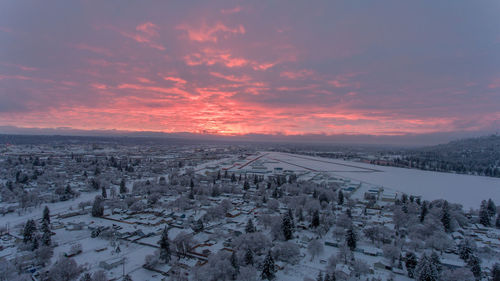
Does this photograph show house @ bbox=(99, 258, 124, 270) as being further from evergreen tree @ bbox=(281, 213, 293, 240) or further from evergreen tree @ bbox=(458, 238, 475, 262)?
evergreen tree @ bbox=(458, 238, 475, 262)

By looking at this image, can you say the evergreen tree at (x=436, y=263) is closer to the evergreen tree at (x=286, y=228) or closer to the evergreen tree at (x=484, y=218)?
the evergreen tree at (x=286, y=228)

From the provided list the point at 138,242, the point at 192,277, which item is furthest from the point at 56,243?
the point at 192,277

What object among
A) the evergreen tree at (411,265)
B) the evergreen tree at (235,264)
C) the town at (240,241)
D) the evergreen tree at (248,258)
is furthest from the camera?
the evergreen tree at (248,258)

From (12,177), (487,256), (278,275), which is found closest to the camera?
(278,275)

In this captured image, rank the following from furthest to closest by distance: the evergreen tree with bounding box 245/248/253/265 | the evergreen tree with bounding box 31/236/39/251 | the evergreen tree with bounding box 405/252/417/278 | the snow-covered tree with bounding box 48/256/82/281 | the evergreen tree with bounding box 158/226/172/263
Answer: the evergreen tree with bounding box 31/236/39/251 < the evergreen tree with bounding box 158/226/172/263 < the evergreen tree with bounding box 245/248/253/265 < the evergreen tree with bounding box 405/252/417/278 < the snow-covered tree with bounding box 48/256/82/281

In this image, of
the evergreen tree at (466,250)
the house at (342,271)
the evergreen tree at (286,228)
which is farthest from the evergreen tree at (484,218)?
the evergreen tree at (286,228)

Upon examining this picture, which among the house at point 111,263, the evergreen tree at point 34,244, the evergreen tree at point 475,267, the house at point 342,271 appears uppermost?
the evergreen tree at point 475,267

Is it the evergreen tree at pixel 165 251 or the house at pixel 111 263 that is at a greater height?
the evergreen tree at pixel 165 251

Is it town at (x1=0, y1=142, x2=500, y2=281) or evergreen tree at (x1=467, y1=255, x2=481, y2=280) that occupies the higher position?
evergreen tree at (x1=467, y1=255, x2=481, y2=280)

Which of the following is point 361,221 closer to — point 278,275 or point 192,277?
point 278,275

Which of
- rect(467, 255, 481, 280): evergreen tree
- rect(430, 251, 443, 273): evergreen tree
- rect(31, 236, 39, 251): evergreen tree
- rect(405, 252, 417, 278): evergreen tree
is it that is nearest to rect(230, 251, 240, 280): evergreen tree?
rect(405, 252, 417, 278): evergreen tree

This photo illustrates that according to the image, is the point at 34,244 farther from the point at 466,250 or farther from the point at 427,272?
the point at 466,250
